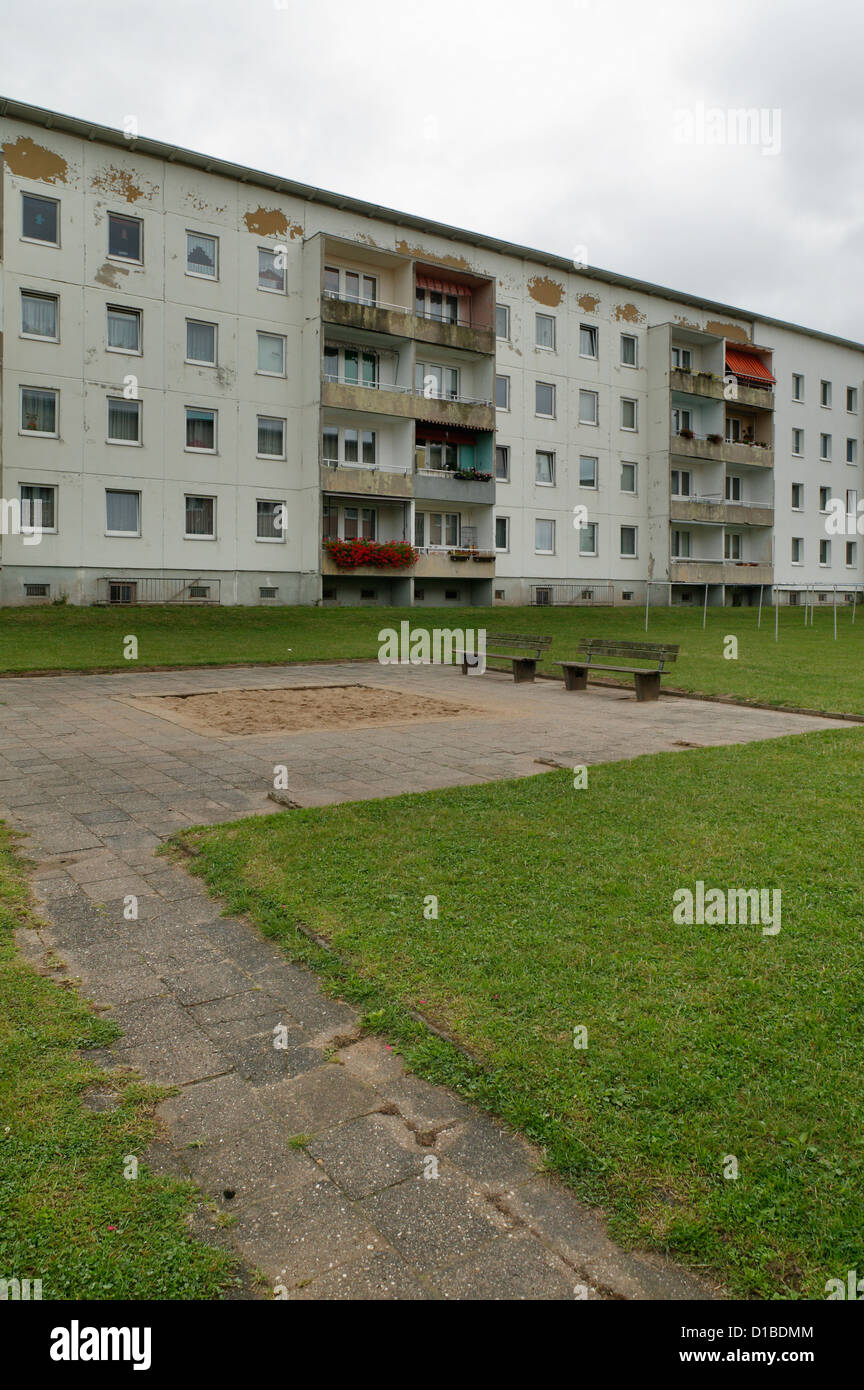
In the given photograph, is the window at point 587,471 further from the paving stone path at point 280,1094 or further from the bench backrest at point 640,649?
the paving stone path at point 280,1094

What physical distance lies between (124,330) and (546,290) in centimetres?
1972

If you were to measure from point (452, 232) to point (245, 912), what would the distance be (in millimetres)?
38631

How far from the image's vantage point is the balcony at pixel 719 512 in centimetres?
4556

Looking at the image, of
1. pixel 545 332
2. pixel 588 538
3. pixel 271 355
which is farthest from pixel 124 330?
pixel 588 538

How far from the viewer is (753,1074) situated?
3.47 metres

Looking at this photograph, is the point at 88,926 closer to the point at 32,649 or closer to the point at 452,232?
the point at 32,649

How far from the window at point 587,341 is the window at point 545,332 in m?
1.75

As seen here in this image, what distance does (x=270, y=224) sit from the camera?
34.2 m

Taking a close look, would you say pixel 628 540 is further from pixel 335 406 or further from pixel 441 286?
pixel 335 406

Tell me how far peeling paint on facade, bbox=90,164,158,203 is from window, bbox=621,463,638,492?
78.9 ft

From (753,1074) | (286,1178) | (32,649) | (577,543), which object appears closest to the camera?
(286,1178)

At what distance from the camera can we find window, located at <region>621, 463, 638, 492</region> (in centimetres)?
4518

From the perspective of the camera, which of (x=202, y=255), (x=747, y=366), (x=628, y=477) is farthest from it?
(x=747, y=366)
